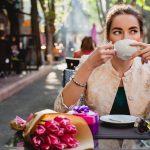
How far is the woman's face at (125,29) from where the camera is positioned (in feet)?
9.78

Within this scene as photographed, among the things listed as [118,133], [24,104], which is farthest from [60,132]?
[24,104]

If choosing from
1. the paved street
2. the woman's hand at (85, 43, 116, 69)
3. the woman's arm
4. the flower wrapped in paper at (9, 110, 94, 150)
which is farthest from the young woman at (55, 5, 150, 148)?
the paved street

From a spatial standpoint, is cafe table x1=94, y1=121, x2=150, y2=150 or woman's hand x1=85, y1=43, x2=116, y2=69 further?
woman's hand x1=85, y1=43, x2=116, y2=69

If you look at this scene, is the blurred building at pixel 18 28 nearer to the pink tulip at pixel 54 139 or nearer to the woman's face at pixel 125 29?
the woman's face at pixel 125 29

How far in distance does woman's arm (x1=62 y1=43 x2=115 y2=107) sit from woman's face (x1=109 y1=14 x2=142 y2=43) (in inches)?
13.2

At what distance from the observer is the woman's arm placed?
2590mm

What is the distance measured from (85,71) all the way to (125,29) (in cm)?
42

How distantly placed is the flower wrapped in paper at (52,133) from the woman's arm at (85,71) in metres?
0.46

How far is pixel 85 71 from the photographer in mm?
2760

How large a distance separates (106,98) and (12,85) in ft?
42.0

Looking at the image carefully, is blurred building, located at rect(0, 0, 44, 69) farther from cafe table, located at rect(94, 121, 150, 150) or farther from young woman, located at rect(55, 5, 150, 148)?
cafe table, located at rect(94, 121, 150, 150)

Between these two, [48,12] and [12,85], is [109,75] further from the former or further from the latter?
[48,12]

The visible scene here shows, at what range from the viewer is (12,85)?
15.8 m

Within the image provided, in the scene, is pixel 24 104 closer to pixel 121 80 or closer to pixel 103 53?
pixel 121 80
